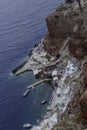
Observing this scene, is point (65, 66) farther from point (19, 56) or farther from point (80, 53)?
point (19, 56)

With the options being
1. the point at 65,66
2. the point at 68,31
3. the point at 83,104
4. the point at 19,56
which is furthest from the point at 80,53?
the point at 19,56

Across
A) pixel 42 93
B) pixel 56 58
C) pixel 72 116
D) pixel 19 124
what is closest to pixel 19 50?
pixel 56 58

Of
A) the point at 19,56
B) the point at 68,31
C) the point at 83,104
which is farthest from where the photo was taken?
the point at 19,56

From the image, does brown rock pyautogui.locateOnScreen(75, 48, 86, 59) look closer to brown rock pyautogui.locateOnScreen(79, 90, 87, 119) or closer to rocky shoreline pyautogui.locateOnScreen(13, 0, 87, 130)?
rocky shoreline pyautogui.locateOnScreen(13, 0, 87, 130)

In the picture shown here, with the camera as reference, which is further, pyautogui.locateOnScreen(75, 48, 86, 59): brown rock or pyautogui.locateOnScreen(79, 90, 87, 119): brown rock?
pyautogui.locateOnScreen(75, 48, 86, 59): brown rock

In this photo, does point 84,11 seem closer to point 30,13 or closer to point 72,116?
point 72,116

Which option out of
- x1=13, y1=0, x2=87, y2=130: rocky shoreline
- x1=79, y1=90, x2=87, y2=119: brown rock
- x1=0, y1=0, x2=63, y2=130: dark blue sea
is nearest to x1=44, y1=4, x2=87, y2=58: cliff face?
x1=13, y1=0, x2=87, y2=130: rocky shoreline
